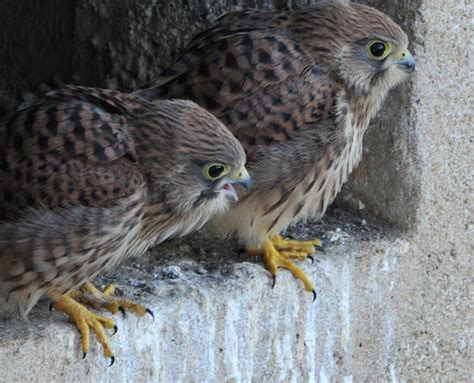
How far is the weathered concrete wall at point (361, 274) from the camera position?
3.70m

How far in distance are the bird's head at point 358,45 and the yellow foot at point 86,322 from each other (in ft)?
3.82

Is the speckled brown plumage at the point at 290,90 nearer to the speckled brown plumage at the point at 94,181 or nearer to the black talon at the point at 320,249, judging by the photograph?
the black talon at the point at 320,249

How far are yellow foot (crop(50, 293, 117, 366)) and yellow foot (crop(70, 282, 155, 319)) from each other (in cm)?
8

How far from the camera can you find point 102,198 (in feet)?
10.7

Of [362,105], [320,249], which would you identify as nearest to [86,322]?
[320,249]

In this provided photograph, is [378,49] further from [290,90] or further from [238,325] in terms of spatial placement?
[238,325]

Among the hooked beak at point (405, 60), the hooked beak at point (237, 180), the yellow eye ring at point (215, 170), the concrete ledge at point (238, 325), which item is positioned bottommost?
the concrete ledge at point (238, 325)

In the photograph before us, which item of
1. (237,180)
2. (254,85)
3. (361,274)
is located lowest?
(361,274)

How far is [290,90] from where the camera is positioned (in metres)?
3.83

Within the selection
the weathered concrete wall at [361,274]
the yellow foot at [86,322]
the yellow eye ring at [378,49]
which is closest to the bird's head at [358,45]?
the yellow eye ring at [378,49]

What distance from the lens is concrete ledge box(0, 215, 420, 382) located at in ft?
11.1

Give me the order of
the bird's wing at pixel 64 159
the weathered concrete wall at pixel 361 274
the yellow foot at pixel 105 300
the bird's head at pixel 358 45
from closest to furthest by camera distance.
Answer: the bird's wing at pixel 64 159, the yellow foot at pixel 105 300, the weathered concrete wall at pixel 361 274, the bird's head at pixel 358 45

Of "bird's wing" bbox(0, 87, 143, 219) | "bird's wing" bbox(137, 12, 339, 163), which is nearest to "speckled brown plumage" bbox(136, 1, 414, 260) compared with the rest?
"bird's wing" bbox(137, 12, 339, 163)

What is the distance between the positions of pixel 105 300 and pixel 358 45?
1.21m
